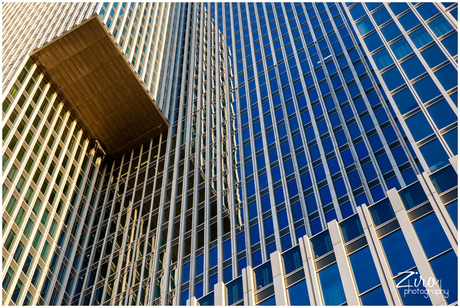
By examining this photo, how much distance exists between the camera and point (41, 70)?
202ft

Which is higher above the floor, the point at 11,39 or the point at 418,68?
the point at 11,39

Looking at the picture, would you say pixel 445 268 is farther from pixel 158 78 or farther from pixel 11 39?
pixel 11 39

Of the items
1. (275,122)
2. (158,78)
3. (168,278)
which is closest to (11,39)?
(158,78)

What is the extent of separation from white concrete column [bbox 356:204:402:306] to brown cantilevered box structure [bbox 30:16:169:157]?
42.0 metres

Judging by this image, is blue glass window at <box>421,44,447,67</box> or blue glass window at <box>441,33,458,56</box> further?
blue glass window at <box>421,44,447,67</box>

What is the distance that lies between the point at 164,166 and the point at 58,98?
15090mm

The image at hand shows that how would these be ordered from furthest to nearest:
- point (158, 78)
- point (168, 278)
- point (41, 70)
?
point (158, 78) → point (41, 70) → point (168, 278)

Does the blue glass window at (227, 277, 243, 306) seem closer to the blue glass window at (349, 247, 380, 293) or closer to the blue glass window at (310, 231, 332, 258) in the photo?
the blue glass window at (310, 231, 332, 258)

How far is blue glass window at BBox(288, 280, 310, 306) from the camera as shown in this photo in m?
27.8

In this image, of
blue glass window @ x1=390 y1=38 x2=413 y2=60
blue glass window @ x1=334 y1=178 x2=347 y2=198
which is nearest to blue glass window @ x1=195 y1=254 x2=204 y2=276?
blue glass window @ x1=334 y1=178 x2=347 y2=198

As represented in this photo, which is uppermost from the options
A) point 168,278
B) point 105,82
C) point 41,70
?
point 41,70

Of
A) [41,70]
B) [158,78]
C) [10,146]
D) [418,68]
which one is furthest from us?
[158,78]

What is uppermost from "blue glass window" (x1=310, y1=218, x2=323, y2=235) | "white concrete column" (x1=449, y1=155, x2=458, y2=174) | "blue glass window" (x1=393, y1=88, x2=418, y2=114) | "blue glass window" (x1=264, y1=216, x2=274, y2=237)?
"white concrete column" (x1=449, y1=155, x2=458, y2=174)

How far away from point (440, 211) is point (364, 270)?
463 centimetres
